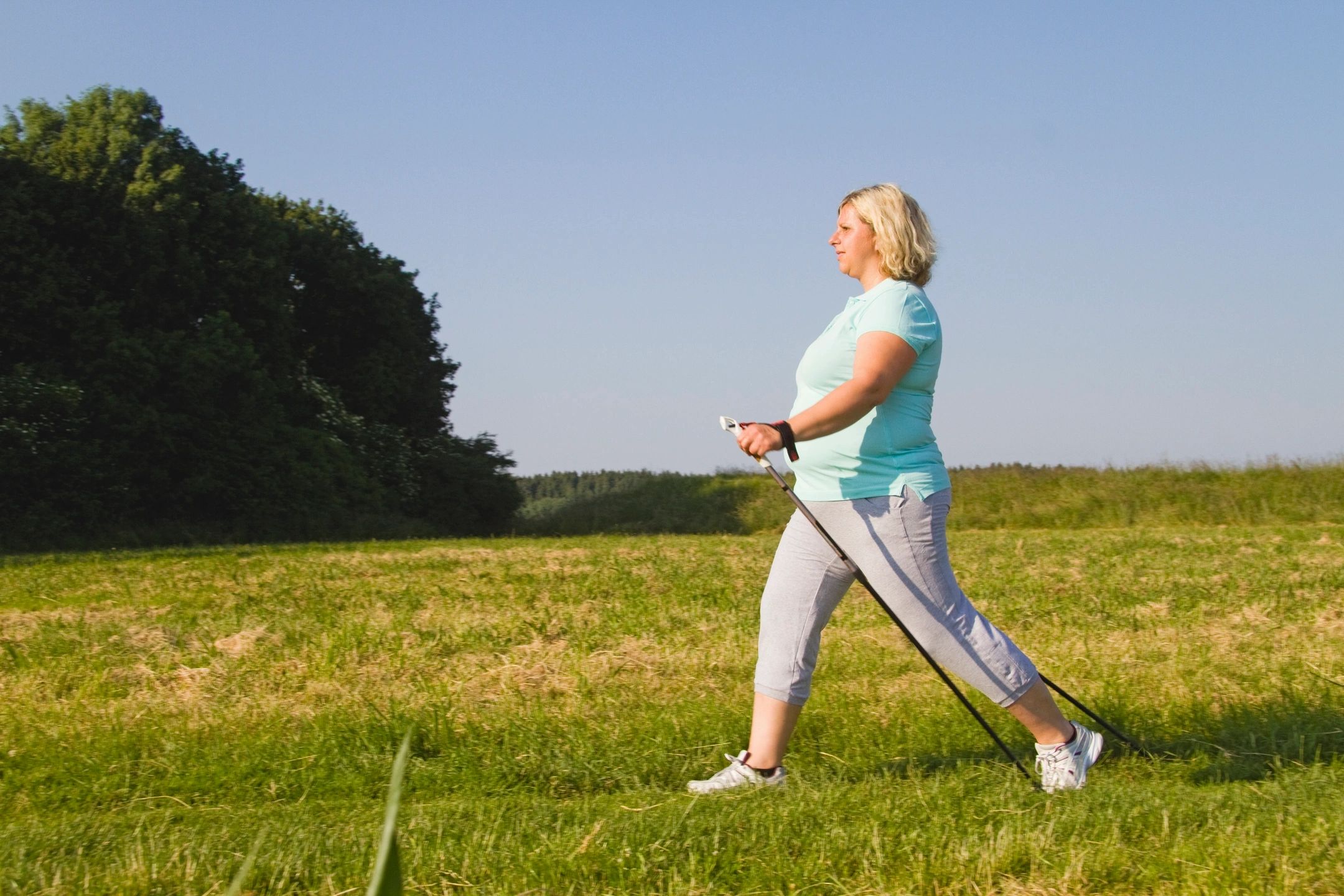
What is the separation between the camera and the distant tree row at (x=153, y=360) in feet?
81.1

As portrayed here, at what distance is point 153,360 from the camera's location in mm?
26422

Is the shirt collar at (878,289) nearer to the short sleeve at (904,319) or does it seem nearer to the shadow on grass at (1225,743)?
the short sleeve at (904,319)

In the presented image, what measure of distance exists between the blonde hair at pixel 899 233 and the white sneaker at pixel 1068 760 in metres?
1.70

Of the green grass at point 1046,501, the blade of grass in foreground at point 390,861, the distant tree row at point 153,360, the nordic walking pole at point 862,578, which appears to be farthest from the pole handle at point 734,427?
the distant tree row at point 153,360

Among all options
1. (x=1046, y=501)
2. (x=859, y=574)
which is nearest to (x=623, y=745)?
(x=859, y=574)

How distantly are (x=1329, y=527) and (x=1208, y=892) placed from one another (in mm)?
17029

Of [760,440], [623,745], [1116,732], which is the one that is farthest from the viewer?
[623,745]

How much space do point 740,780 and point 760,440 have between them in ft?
4.40

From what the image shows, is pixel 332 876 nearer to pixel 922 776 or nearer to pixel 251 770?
pixel 251 770

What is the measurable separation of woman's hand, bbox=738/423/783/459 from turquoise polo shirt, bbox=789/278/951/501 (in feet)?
0.91

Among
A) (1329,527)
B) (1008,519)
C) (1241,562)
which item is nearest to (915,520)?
(1241,562)

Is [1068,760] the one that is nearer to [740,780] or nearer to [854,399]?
[740,780]

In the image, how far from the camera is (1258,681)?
245 inches

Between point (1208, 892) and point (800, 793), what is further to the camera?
point (800, 793)
